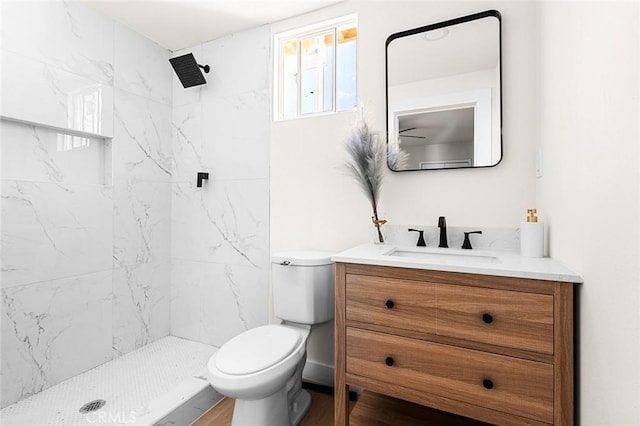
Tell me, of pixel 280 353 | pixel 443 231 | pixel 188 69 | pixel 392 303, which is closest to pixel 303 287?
pixel 280 353

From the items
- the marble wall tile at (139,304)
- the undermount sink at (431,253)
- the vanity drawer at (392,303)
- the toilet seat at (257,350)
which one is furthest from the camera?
the marble wall tile at (139,304)

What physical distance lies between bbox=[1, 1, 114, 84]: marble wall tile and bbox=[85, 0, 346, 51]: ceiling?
0.12 meters

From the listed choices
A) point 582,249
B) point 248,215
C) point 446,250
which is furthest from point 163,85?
point 582,249

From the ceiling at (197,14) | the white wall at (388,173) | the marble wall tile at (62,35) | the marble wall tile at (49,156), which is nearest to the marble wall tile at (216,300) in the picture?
the white wall at (388,173)

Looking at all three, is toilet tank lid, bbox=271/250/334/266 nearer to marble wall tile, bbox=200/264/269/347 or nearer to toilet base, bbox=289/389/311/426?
marble wall tile, bbox=200/264/269/347

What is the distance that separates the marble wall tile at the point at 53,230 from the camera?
166cm

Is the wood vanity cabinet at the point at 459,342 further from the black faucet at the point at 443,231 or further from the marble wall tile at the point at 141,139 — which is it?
the marble wall tile at the point at 141,139

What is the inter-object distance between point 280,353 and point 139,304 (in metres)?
1.43

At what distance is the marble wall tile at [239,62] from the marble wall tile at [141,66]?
0.35m

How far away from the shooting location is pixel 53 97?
181cm

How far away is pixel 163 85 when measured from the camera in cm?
246

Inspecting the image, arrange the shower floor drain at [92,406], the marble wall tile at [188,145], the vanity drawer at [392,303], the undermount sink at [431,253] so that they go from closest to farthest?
the vanity drawer at [392,303], the undermount sink at [431,253], the shower floor drain at [92,406], the marble wall tile at [188,145]

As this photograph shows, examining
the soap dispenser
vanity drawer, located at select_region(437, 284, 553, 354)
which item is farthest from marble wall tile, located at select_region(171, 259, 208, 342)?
the soap dispenser

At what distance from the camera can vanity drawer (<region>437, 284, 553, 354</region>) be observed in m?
1.04
